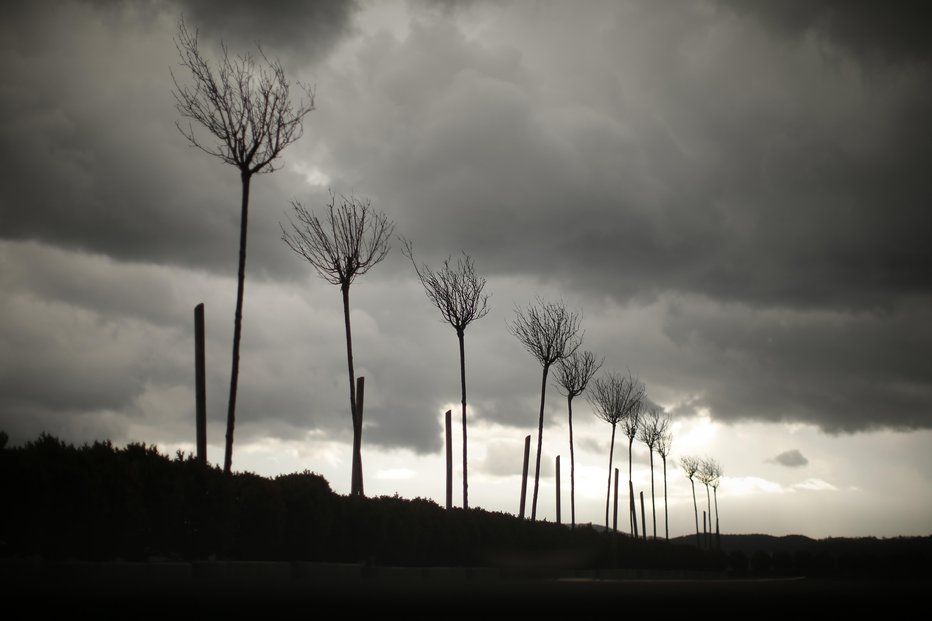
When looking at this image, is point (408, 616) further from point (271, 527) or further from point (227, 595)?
point (271, 527)

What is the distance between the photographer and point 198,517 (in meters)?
11.9

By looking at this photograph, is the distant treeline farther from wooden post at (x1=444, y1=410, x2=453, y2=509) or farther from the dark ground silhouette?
wooden post at (x1=444, y1=410, x2=453, y2=509)

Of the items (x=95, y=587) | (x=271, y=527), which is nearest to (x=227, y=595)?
(x=95, y=587)

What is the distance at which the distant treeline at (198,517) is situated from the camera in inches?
375

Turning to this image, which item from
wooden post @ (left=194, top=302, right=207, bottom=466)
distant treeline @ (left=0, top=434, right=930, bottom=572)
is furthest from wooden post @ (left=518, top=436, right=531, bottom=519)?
wooden post @ (left=194, top=302, right=207, bottom=466)

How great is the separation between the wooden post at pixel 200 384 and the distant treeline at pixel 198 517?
5.37ft

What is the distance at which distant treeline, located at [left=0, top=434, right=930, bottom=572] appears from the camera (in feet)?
31.3

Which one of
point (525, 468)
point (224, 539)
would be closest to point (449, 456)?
point (525, 468)

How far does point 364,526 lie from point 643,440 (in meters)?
42.9

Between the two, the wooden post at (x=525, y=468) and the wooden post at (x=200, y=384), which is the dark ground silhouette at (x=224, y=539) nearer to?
the wooden post at (x=200, y=384)

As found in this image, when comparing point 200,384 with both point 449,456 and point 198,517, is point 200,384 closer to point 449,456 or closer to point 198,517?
point 198,517

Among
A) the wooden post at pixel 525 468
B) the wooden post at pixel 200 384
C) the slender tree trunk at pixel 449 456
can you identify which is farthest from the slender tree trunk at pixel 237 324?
the wooden post at pixel 525 468

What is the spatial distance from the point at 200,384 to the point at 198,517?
3926 millimetres

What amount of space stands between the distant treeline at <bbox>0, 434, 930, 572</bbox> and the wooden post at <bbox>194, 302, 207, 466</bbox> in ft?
5.37
